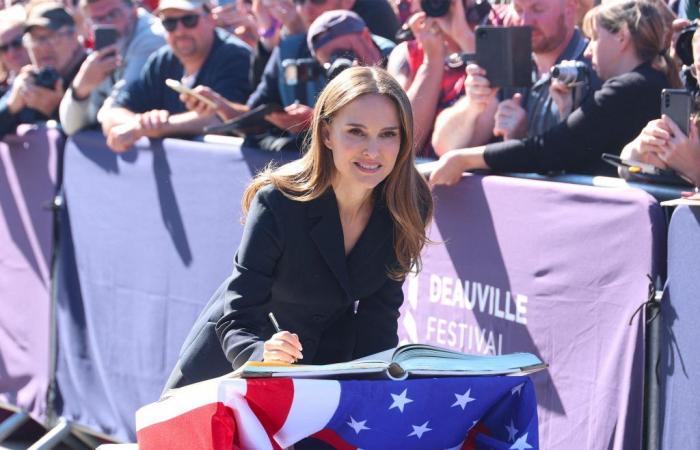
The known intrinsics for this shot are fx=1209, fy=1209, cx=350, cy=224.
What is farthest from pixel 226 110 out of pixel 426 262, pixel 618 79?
pixel 618 79

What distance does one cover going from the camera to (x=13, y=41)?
8555mm

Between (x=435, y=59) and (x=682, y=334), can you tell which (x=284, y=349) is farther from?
(x=435, y=59)

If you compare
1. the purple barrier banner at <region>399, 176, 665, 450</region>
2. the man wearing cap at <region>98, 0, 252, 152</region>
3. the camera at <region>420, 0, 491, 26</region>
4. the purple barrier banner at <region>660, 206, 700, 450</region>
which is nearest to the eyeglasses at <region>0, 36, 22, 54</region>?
the man wearing cap at <region>98, 0, 252, 152</region>

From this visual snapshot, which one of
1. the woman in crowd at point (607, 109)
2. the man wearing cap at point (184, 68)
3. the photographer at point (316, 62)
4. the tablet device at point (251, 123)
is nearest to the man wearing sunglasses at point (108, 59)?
the man wearing cap at point (184, 68)

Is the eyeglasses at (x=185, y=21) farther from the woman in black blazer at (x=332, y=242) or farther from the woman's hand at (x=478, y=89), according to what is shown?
the woman in black blazer at (x=332, y=242)

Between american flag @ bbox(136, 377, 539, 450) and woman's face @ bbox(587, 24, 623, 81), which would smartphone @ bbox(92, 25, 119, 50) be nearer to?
→ woman's face @ bbox(587, 24, 623, 81)

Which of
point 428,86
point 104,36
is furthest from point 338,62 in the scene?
point 104,36

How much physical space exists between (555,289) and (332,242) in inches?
47.5

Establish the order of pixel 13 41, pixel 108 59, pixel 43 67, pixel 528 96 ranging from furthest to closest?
pixel 13 41, pixel 43 67, pixel 108 59, pixel 528 96

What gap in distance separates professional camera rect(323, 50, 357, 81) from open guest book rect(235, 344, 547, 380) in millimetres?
2273

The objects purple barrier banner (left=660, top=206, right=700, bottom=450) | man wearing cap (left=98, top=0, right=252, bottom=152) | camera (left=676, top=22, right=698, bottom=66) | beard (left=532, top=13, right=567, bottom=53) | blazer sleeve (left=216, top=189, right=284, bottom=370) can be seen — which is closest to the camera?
blazer sleeve (left=216, top=189, right=284, bottom=370)

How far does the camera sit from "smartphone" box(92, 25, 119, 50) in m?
7.12

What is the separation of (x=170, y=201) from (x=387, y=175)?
2816 millimetres

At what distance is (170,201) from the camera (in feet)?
19.9
